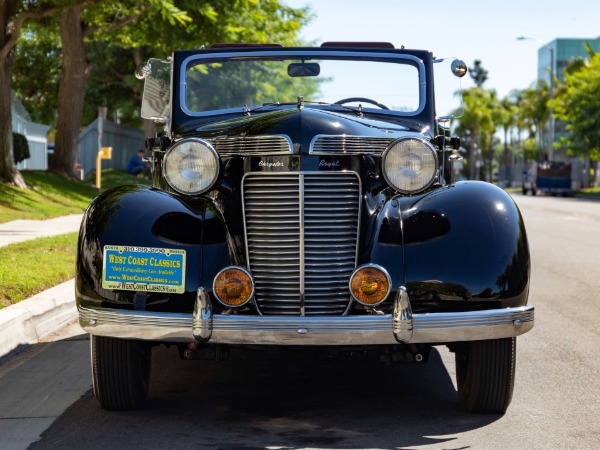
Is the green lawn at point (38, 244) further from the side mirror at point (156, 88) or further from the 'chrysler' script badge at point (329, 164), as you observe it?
the 'chrysler' script badge at point (329, 164)

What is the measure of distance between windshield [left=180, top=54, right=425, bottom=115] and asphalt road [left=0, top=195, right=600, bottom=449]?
5.67 feet

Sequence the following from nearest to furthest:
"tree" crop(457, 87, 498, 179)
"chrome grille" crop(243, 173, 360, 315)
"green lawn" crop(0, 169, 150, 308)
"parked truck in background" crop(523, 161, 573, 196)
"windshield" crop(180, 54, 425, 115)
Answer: "chrome grille" crop(243, 173, 360, 315), "windshield" crop(180, 54, 425, 115), "green lawn" crop(0, 169, 150, 308), "parked truck in background" crop(523, 161, 573, 196), "tree" crop(457, 87, 498, 179)

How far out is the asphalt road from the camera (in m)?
5.10

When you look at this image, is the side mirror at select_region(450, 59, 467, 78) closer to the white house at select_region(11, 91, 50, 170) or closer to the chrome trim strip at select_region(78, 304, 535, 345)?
the chrome trim strip at select_region(78, 304, 535, 345)

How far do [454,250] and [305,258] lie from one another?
0.75 meters

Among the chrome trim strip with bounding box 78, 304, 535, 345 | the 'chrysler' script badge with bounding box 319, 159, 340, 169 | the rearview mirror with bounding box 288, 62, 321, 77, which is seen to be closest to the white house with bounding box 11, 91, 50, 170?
the rearview mirror with bounding box 288, 62, 321, 77

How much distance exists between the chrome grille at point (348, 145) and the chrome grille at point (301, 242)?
0.15m

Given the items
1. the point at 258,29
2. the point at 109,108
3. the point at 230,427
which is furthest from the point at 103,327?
the point at 109,108

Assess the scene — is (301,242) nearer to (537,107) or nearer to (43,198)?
(43,198)

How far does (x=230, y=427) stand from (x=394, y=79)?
2.90 m

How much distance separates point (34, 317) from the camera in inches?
325

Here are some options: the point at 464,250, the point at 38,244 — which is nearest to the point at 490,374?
the point at 464,250

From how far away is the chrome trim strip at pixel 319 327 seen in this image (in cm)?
495

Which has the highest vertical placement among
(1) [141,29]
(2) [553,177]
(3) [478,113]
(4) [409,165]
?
(1) [141,29]
